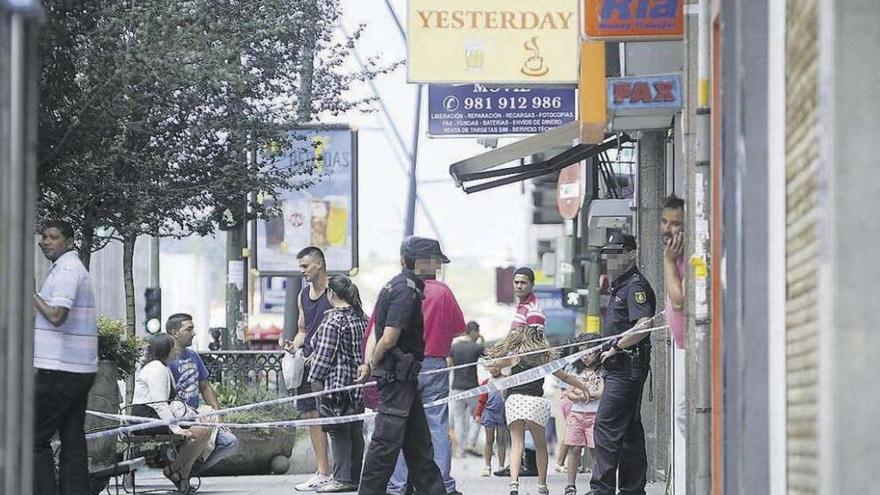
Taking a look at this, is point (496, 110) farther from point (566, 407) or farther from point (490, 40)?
point (566, 407)

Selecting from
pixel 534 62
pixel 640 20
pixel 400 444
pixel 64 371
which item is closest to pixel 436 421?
pixel 400 444

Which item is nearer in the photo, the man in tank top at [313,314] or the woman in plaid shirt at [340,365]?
the woman in plaid shirt at [340,365]

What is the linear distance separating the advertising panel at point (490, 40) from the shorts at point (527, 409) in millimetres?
4363

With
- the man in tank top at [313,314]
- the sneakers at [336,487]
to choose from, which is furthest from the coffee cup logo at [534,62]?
the sneakers at [336,487]

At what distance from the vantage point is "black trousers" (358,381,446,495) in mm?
11398

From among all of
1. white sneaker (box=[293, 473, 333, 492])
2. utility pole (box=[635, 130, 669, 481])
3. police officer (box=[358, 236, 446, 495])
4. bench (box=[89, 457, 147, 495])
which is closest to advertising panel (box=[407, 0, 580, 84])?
utility pole (box=[635, 130, 669, 481])

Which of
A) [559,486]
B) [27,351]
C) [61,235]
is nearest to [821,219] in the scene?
[27,351]

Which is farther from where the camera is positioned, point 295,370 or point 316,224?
point 316,224

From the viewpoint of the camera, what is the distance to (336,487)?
45.1 feet

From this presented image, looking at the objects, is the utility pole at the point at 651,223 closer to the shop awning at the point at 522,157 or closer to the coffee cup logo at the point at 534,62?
the shop awning at the point at 522,157

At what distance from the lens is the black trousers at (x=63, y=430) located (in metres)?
9.93

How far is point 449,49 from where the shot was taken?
17.4 m

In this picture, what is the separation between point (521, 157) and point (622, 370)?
3793 mm

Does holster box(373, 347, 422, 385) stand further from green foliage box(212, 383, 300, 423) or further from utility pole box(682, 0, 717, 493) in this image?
green foliage box(212, 383, 300, 423)
